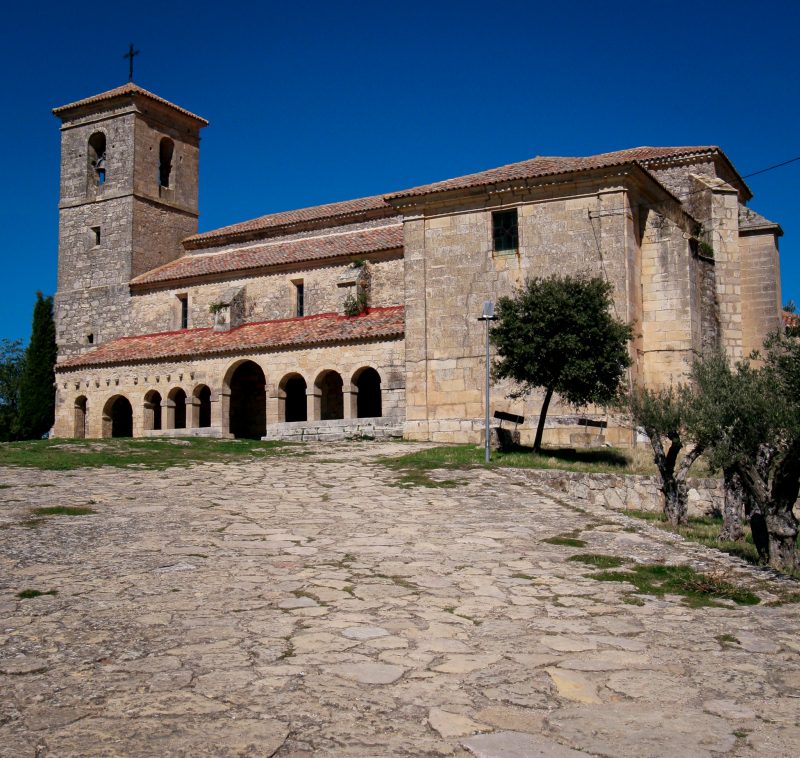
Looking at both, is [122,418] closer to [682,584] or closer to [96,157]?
[96,157]

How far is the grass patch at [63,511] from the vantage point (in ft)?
30.6

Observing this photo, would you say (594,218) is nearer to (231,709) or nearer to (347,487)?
(347,487)

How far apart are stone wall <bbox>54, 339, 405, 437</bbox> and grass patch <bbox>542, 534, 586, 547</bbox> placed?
15596mm

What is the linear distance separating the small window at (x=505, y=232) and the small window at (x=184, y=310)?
1421cm

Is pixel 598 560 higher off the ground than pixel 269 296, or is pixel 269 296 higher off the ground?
pixel 269 296

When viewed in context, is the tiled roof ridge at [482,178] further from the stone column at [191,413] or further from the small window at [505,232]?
the stone column at [191,413]

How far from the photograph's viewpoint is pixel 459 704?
4.23 metres

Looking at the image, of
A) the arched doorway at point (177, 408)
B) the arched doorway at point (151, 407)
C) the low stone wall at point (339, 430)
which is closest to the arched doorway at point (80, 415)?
the arched doorway at point (151, 407)

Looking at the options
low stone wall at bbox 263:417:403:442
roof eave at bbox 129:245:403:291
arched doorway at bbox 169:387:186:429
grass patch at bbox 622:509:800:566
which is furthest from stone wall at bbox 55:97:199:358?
grass patch at bbox 622:509:800:566

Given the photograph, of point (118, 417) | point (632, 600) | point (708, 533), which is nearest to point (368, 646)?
point (632, 600)

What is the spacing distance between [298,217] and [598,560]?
27161 millimetres

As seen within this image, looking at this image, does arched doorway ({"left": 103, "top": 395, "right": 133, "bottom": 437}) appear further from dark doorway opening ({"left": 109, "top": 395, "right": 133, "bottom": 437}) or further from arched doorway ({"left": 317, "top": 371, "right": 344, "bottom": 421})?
arched doorway ({"left": 317, "top": 371, "right": 344, "bottom": 421})

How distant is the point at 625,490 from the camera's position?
1616 centimetres

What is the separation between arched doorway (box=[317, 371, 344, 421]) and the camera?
28.4 meters
